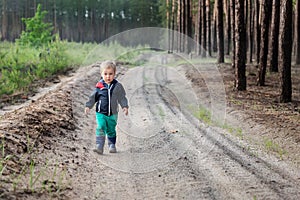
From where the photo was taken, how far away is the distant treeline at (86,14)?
208ft

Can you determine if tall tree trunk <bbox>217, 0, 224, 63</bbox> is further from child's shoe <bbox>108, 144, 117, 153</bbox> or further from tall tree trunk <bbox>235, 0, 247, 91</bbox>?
child's shoe <bbox>108, 144, 117, 153</bbox>

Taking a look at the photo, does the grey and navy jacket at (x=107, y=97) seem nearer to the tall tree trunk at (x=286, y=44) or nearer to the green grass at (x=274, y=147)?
the green grass at (x=274, y=147)

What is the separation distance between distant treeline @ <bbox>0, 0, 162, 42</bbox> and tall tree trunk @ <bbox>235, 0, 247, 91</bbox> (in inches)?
2006

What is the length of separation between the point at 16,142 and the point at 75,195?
5.29 ft

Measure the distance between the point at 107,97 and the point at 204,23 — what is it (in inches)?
916

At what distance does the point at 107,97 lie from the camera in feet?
19.9

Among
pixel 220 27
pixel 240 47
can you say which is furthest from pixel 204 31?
pixel 240 47

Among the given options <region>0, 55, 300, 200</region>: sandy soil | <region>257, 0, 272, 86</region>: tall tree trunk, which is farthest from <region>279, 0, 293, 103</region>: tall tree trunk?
<region>257, 0, 272, 86</region>: tall tree trunk

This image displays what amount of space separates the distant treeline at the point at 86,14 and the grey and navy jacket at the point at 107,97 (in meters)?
56.9

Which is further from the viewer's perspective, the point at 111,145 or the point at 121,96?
the point at 111,145

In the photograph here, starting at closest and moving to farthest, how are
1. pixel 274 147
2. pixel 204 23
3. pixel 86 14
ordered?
pixel 274 147, pixel 204 23, pixel 86 14

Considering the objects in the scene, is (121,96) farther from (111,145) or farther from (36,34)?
(36,34)

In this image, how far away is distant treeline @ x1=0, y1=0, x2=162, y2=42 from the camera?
6344cm

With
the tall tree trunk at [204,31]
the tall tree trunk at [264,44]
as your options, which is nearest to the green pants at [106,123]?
the tall tree trunk at [264,44]
